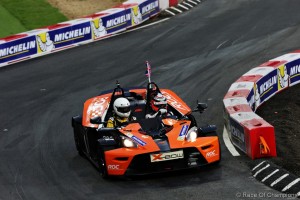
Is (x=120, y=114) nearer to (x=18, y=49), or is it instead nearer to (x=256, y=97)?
(x=256, y=97)

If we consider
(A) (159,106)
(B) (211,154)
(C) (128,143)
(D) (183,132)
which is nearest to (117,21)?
(A) (159,106)

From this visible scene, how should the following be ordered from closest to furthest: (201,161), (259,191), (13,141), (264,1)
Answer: (259,191), (201,161), (13,141), (264,1)

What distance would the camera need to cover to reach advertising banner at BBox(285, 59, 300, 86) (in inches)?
965

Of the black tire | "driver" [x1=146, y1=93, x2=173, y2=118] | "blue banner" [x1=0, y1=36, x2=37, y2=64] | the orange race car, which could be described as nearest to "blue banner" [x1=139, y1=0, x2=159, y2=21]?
"blue banner" [x1=0, y1=36, x2=37, y2=64]

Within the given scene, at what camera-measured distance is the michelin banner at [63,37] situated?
3059 cm

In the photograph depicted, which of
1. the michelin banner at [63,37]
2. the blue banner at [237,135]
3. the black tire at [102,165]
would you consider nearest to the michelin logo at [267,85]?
the blue banner at [237,135]

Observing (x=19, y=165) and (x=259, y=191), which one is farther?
(x=19, y=165)

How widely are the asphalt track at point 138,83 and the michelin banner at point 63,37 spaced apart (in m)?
0.53

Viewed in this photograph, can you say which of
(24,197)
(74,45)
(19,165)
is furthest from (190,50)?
(24,197)

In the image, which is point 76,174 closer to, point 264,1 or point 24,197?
point 24,197

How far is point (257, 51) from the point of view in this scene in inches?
1150

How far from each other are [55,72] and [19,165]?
10.3 meters

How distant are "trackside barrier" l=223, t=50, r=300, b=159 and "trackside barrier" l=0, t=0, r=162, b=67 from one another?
9.85 m

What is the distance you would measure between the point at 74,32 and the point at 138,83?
6.59 metres
